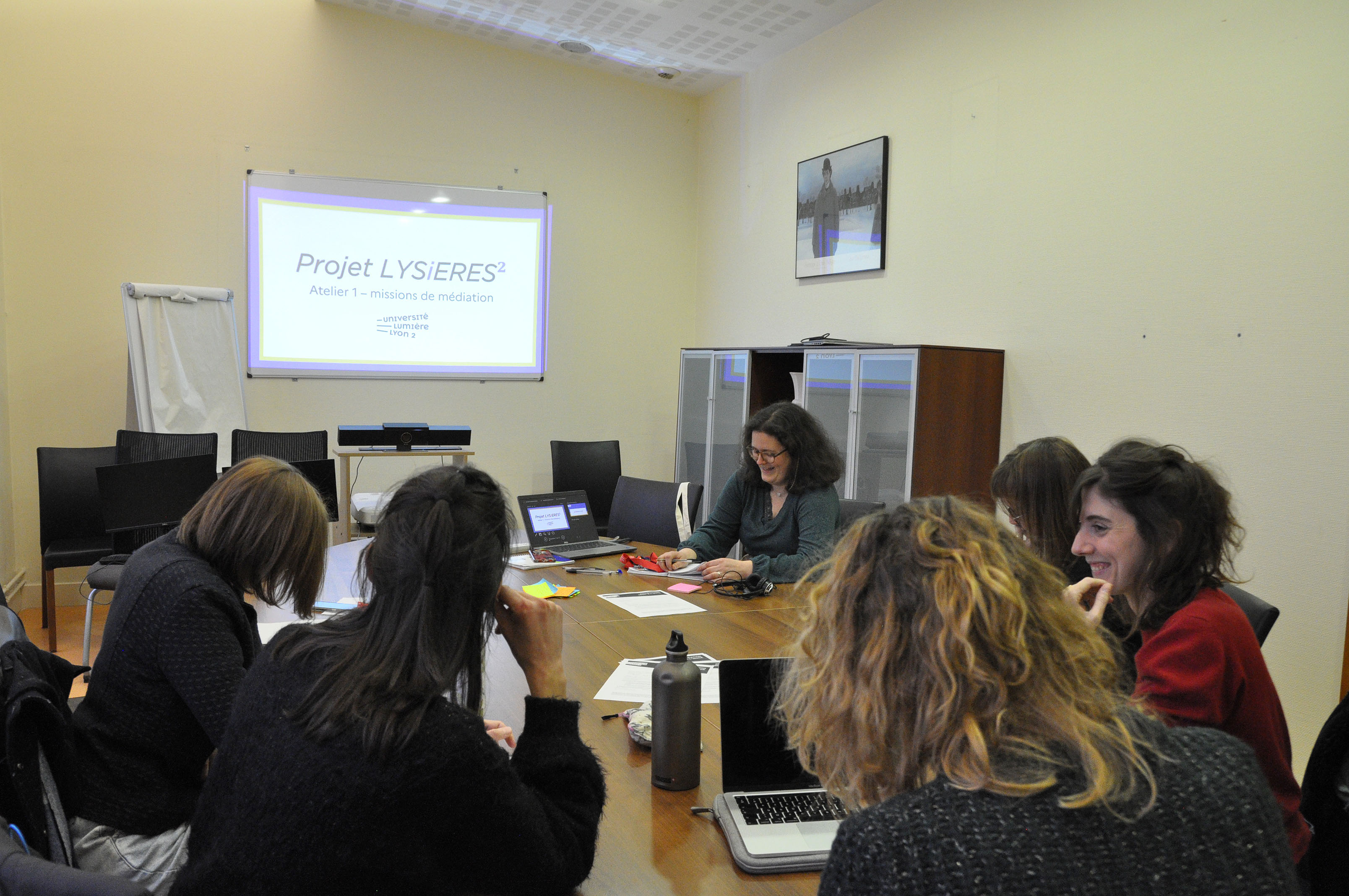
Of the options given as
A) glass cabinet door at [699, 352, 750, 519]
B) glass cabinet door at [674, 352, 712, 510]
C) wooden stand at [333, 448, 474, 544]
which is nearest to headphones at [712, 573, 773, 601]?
glass cabinet door at [699, 352, 750, 519]

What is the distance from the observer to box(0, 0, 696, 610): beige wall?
509 centimetres

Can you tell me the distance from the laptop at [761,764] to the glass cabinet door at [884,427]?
2.76m

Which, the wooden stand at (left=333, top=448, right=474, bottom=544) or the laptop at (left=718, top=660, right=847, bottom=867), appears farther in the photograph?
the wooden stand at (left=333, top=448, right=474, bottom=544)

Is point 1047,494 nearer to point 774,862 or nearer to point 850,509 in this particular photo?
point 774,862

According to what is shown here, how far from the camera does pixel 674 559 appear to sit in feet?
10.6

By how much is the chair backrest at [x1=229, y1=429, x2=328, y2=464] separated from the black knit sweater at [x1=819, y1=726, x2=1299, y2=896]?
4519mm

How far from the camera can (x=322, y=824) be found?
104 cm

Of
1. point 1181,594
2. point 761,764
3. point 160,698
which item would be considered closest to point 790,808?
point 761,764

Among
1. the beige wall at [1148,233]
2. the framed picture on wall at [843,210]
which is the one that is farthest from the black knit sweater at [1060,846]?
the framed picture on wall at [843,210]

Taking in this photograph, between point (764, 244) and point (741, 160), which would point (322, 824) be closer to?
point (764, 244)

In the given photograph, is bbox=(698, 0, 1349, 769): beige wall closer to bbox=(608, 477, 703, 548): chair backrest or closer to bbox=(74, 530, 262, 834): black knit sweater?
bbox=(608, 477, 703, 548): chair backrest

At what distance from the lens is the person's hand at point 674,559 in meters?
3.21

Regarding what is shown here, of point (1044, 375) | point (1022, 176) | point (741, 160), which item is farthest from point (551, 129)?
point (1044, 375)

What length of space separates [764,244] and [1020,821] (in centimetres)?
545
